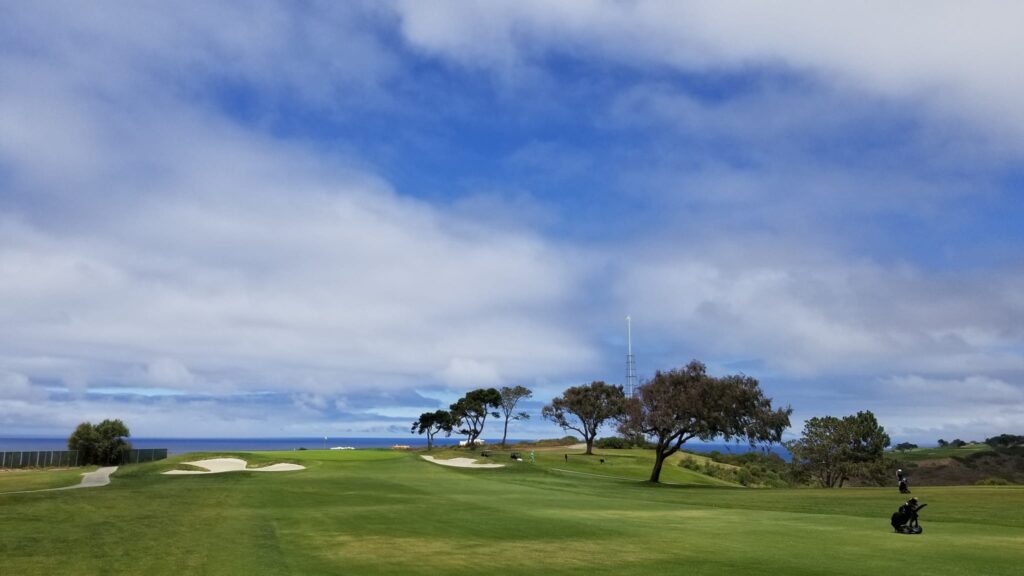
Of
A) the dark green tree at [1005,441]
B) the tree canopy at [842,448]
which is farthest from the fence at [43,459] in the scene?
the dark green tree at [1005,441]

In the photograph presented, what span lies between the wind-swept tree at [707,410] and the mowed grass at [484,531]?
1118 cm

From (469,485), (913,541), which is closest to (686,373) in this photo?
(469,485)

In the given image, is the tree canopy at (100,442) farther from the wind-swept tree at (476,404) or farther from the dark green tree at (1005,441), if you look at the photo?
the dark green tree at (1005,441)

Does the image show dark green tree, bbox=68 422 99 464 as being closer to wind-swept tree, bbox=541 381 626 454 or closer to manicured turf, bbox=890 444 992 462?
wind-swept tree, bbox=541 381 626 454

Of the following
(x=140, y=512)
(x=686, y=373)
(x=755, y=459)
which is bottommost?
(x=755, y=459)

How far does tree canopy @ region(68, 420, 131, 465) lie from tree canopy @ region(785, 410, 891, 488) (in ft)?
225

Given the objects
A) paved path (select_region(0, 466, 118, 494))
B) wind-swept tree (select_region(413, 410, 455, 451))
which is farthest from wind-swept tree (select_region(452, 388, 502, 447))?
paved path (select_region(0, 466, 118, 494))

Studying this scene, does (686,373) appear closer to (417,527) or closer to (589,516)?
(589,516)

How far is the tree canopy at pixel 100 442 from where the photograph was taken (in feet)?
191

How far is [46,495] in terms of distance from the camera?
31.8 metres

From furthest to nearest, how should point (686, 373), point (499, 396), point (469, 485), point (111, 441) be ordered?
point (499, 396)
point (111, 441)
point (686, 373)
point (469, 485)

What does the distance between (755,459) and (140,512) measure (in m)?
107

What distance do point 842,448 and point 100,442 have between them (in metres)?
73.2

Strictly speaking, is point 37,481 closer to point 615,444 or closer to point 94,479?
point 94,479
